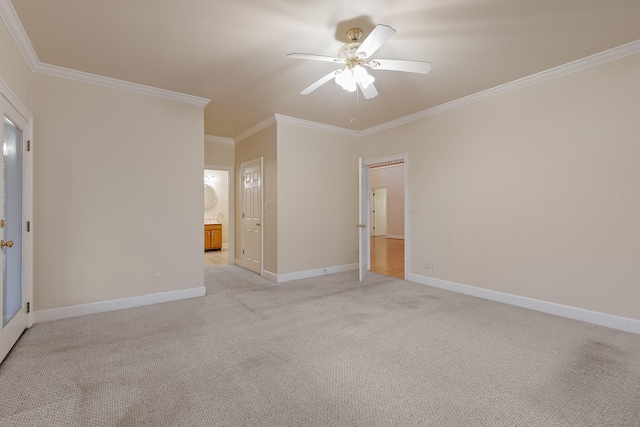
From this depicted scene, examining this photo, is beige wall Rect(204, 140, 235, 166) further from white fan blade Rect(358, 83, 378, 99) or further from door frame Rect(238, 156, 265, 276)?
white fan blade Rect(358, 83, 378, 99)

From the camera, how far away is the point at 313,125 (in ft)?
16.8

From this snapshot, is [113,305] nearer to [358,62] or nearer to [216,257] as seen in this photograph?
[358,62]

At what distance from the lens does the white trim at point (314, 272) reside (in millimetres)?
4810

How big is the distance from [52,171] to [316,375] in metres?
3.39

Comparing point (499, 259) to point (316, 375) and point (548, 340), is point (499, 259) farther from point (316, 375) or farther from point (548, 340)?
point (316, 375)

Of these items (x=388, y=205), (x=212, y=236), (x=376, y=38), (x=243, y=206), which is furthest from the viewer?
(x=388, y=205)

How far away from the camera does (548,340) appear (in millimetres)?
2648

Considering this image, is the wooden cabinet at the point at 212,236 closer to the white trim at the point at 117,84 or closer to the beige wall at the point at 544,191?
the white trim at the point at 117,84

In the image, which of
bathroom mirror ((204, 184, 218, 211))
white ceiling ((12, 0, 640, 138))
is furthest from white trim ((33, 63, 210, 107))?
bathroom mirror ((204, 184, 218, 211))

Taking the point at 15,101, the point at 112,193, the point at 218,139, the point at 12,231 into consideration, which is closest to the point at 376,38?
the point at 15,101

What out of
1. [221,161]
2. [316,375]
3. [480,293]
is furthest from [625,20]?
[221,161]

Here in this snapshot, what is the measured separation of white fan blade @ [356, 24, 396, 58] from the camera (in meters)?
1.97

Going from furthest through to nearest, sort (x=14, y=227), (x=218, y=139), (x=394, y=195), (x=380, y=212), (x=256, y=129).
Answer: (x=380, y=212) → (x=394, y=195) → (x=218, y=139) → (x=256, y=129) → (x=14, y=227)

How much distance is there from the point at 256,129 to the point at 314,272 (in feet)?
9.00
